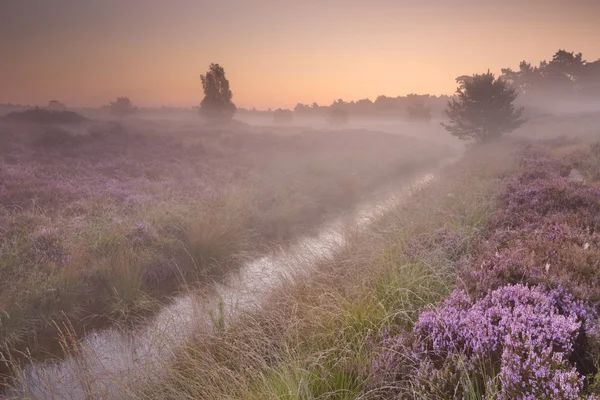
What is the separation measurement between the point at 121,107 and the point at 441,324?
53548 mm

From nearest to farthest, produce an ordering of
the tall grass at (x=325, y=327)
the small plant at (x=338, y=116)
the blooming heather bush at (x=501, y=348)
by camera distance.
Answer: the blooming heather bush at (x=501, y=348) < the tall grass at (x=325, y=327) < the small plant at (x=338, y=116)

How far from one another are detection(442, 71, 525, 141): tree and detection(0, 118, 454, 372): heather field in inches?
420

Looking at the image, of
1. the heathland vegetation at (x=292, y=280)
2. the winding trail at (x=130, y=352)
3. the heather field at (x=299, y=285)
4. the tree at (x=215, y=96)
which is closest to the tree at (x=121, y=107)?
the tree at (x=215, y=96)

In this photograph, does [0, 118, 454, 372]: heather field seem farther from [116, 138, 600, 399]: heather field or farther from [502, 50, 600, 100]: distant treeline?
[502, 50, 600, 100]: distant treeline

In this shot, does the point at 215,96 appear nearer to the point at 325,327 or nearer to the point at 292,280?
the point at 292,280

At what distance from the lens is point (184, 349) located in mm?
4918

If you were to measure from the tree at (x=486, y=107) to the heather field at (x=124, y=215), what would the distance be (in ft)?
35.0

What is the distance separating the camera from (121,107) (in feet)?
158

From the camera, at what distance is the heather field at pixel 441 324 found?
8.88 ft

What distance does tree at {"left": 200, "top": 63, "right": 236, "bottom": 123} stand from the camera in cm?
4084

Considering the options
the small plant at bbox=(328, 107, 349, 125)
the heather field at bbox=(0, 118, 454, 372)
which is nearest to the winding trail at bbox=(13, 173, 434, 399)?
the heather field at bbox=(0, 118, 454, 372)

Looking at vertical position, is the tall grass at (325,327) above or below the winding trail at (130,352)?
above

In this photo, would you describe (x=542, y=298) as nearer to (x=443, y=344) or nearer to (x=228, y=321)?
(x=443, y=344)

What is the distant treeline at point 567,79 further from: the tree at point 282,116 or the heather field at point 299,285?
Result: the heather field at point 299,285
